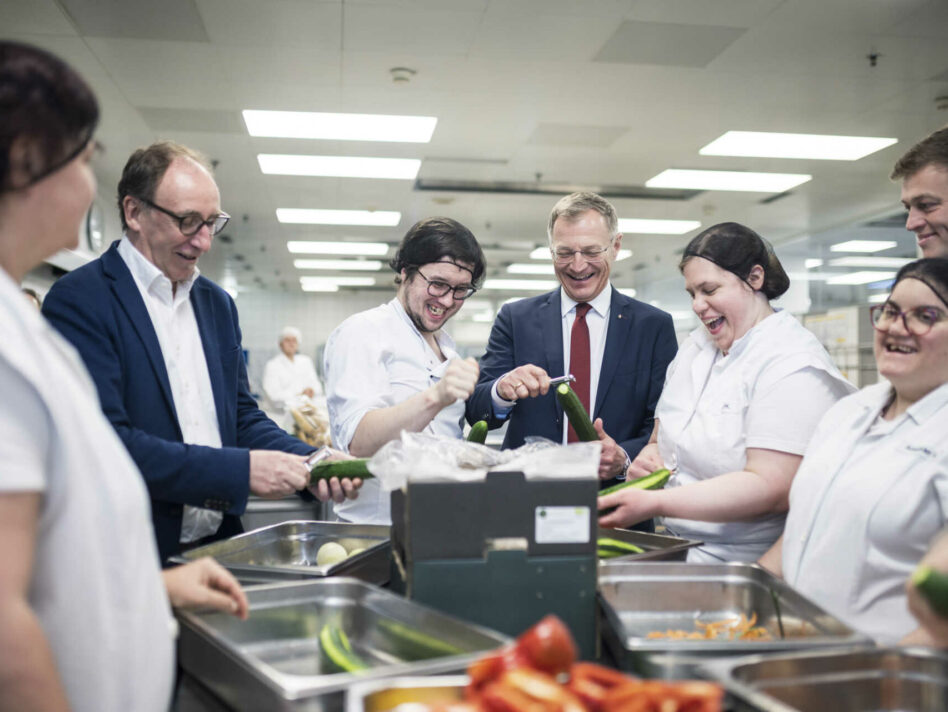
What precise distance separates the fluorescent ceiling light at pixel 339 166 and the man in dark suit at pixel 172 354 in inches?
196

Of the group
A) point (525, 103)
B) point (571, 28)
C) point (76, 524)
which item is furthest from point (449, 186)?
point (76, 524)

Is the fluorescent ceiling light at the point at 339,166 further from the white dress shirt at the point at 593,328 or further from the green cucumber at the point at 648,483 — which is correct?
the green cucumber at the point at 648,483

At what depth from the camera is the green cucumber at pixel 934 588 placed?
94 cm

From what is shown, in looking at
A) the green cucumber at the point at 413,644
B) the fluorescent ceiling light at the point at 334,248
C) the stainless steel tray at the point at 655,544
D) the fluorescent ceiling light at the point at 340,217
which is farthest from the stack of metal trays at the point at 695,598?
the fluorescent ceiling light at the point at 334,248

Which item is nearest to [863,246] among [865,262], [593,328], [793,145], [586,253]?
[865,262]

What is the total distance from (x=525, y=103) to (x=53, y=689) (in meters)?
5.25

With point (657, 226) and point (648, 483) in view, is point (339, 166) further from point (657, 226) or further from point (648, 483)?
point (648, 483)

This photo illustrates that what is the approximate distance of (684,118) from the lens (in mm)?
5871

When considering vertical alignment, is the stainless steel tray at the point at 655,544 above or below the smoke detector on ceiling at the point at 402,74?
below

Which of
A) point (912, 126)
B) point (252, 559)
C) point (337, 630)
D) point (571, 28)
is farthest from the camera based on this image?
point (912, 126)

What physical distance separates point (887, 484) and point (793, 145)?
18.9 ft

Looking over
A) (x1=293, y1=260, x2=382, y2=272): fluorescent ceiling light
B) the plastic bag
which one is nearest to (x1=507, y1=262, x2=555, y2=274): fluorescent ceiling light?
(x1=293, y1=260, x2=382, y2=272): fluorescent ceiling light

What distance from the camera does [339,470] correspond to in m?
1.72

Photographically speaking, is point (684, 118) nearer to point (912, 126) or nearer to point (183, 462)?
point (912, 126)
